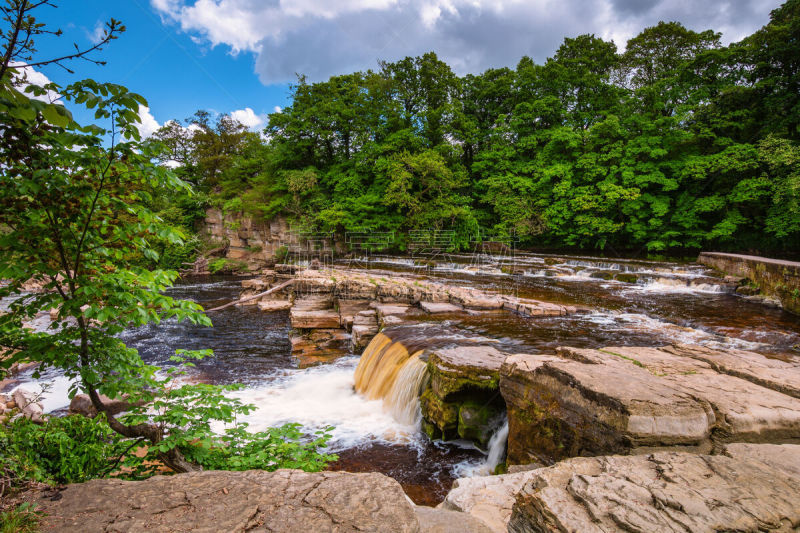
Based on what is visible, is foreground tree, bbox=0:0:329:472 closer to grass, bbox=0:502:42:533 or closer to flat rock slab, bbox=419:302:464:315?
grass, bbox=0:502:42:533

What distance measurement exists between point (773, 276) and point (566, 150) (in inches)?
612

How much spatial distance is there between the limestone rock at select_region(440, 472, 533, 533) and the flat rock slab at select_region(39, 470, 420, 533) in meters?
0.99

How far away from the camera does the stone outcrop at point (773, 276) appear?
9148mm

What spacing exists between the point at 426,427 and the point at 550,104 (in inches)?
1021

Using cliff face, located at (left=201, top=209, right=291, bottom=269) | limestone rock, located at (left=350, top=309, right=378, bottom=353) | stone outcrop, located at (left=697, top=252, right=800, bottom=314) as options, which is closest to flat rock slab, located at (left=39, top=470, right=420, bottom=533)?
limestone rock, located at (left=350, top=309, right=378, bottom=353)

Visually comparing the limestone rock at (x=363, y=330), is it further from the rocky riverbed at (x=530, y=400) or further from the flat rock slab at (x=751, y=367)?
the flat rock slab at (x=751, y=367)

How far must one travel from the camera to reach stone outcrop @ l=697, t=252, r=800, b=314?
915 centimetres

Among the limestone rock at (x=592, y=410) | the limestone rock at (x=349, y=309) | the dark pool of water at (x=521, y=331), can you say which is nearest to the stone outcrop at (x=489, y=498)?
the limestone rock at (x=592, y=410)

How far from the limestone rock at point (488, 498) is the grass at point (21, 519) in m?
2.39

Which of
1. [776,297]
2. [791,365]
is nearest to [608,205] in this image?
[776,297]

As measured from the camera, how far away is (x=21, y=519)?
59.2 inches

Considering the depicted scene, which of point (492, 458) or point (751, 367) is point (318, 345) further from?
point (751, 367)

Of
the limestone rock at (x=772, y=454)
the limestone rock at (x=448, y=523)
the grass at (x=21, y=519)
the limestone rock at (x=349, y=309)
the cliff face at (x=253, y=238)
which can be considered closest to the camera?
the grass at (x=21, y=519)

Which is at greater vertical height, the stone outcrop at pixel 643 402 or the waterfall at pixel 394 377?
the stone outcrop at pixel 643 402
